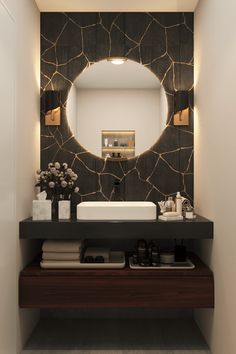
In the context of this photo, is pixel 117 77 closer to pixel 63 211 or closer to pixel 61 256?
pixel 63 211

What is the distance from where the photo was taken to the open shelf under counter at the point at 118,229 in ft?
8.11

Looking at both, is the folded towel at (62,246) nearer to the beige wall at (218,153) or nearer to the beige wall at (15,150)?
the beige wall at (15,150)

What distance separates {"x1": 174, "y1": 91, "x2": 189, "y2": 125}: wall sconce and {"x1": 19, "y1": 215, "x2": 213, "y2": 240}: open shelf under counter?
0.98 m

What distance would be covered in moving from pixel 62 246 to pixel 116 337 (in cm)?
85

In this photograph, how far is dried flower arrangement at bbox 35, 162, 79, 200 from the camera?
2.78m

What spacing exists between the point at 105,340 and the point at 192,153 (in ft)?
5.47

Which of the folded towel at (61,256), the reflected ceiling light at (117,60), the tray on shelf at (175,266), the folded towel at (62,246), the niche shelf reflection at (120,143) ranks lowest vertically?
the tray on shelf at (175,266)

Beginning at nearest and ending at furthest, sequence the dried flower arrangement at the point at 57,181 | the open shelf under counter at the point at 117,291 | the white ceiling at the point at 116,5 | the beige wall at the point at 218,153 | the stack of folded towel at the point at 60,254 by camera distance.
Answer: the beige wall at the point at 218,153 < the open shelf under counter at the point at 117,291 < the stack of folded towel at the point at 60,254 < the dried flower arrangement at the point at 57,181 < the white ceiling at the point at 116,5

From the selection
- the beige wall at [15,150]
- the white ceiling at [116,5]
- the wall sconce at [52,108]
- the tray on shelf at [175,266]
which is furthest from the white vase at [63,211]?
the white ceiling at [116,5]

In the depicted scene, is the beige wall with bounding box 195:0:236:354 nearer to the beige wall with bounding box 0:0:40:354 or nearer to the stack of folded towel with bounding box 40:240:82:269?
the stack of folded towel with bounding box 40:240:82:269

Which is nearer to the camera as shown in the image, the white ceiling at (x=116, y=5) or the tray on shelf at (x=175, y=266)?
the tray on shelf at (x=175, y=266)

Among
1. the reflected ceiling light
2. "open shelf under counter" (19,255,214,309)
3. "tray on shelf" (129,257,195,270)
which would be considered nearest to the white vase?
"open shelf under counter" (19,255,214,309)

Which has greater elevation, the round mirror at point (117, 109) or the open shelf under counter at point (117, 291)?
the round mirror at point (117, 109)

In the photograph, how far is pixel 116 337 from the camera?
2.75m
